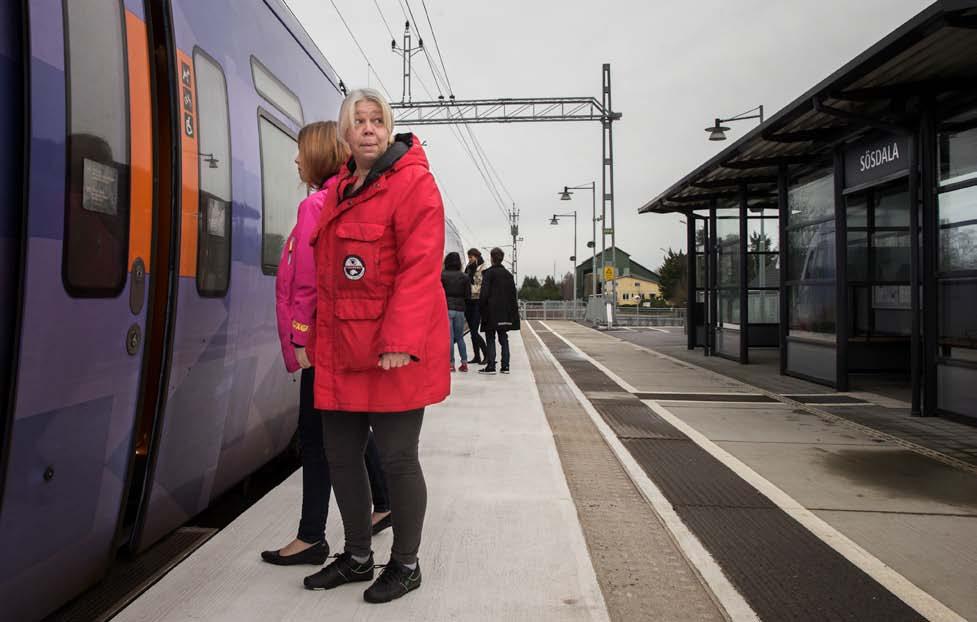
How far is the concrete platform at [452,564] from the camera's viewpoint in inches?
101

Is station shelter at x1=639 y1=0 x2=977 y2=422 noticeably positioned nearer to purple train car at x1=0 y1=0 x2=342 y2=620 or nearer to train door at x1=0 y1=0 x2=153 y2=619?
purple train car at x1=0 y1=0 x2=342 y2=620

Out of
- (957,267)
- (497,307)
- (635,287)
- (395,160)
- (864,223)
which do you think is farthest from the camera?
(635,287)

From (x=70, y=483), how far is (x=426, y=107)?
20.6 metres

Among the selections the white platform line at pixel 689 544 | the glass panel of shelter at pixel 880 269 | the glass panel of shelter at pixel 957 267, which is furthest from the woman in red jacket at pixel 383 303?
the glass panel of shelter at pixel 880 269

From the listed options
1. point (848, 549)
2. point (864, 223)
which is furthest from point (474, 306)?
point (848, 549)

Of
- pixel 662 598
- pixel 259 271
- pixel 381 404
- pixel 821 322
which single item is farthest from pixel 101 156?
pixel 821 322

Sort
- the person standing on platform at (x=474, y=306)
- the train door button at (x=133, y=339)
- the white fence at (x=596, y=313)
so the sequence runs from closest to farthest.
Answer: the train door button at (x=133, y=339) → the person standing on platform at (x=474, y=306) → the white fence at (x=596, y=313)

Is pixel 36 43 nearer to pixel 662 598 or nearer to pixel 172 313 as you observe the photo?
pixel 172 313

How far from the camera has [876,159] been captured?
778 centimetres

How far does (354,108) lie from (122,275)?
94 centimetres

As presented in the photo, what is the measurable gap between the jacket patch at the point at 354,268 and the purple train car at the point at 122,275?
2.11 ft

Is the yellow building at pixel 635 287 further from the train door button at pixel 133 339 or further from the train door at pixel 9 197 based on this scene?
the train door at pixel 9 197

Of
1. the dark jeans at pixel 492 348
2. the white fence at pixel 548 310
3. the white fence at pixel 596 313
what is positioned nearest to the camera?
the dark jeans at pixel 492 348

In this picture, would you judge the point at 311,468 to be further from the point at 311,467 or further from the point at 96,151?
the point at 96,151
